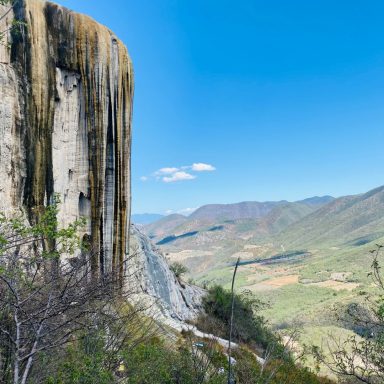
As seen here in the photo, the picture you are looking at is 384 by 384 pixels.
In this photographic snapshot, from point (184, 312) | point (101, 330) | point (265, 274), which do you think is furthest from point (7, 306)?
point (265, 274)

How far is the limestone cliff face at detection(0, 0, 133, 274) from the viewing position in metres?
16.1

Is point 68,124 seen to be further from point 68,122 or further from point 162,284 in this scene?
point 162,284

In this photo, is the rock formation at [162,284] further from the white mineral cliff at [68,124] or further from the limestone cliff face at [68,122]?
the limestone cliff face at [68,122]

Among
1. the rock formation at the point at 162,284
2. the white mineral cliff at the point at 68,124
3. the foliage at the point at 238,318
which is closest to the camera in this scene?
the white mineral cliff at the point at 68,124

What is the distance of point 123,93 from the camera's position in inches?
832

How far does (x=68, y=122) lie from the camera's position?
62.7 ft

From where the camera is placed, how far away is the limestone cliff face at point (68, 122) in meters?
16.1

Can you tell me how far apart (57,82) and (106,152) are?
4.31 m

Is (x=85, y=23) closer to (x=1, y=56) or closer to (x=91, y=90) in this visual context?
(x=91, y=90)

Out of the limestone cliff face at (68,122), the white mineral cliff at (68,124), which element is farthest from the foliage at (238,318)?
the limestone cliff face at (68,122)

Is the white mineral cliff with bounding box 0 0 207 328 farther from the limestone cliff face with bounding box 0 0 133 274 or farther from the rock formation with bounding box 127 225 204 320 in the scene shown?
the rock formation with bounding box 127 225 204 320

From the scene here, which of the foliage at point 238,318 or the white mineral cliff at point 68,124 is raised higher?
the white mineral cliff at point 68,124

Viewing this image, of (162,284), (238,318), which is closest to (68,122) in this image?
(162,284)

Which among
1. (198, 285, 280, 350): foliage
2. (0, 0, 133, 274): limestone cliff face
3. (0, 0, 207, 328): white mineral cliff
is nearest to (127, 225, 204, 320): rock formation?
(198, 285, 280, 350): foliage
